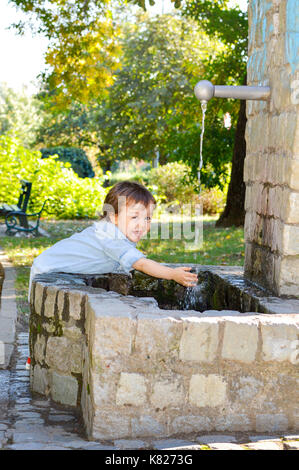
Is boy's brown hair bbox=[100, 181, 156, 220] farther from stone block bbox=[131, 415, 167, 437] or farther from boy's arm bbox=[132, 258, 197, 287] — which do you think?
stone block bbox=[131, 415, 167, 437]

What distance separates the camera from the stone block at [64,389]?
11.0 feet

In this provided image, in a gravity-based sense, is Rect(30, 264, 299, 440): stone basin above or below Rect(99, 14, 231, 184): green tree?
below

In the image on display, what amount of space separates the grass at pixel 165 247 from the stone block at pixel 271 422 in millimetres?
3293

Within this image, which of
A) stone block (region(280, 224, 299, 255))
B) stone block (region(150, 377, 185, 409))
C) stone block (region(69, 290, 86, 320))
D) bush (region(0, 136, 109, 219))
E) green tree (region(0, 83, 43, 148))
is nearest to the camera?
stone block (region(150, 377, 185, 409))

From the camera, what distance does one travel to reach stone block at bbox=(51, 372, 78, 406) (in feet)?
11.0

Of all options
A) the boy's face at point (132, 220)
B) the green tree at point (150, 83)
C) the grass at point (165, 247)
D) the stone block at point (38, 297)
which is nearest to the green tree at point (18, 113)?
the green tree at point (150, 83)

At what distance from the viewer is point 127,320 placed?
2.82 metres

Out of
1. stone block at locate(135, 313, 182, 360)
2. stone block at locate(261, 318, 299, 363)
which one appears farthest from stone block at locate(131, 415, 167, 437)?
stone block at locate(261, 318, 299, 363)

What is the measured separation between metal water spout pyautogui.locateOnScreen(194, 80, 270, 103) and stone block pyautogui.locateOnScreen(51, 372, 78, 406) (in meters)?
1.63

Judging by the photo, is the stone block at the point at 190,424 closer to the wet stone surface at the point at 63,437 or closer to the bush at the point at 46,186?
the wet stone surface at the point at 63,437

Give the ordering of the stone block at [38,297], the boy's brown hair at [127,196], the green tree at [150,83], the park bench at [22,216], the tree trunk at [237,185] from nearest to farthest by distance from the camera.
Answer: the stone block at [38,297]
the boy's brown hair at [127,196]
the park bench at [22,216]
the tree trunk at [237,185]
the green tree at [150,83]

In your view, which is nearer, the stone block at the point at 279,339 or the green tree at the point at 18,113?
the stone block at the point at 279,339
